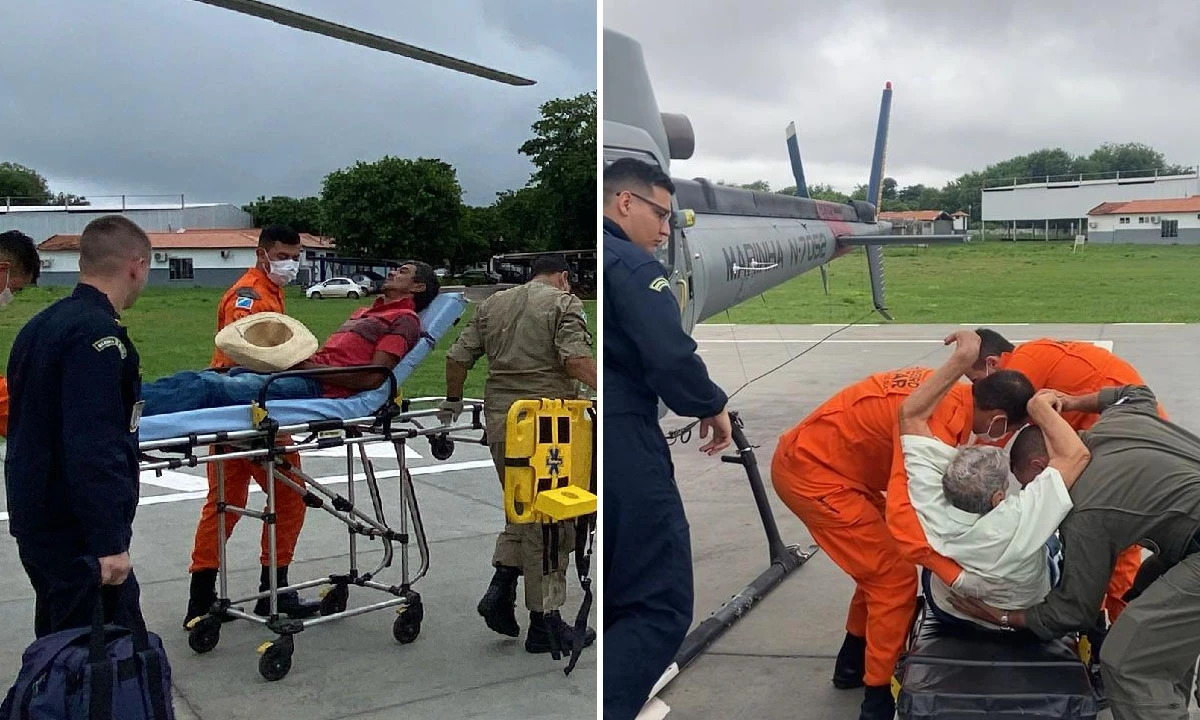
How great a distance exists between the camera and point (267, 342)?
9.88 feet

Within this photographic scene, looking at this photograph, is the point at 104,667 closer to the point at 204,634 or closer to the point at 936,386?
the point at 204,634

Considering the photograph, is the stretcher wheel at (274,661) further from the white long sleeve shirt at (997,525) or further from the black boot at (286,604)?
the white long sleeve shirt at (997,525)

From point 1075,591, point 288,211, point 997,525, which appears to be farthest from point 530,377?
point 288,211

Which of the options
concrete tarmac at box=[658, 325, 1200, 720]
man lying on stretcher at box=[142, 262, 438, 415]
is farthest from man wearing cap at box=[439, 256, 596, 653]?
concrete tarmac at box=[658, 325, 1200, 720]

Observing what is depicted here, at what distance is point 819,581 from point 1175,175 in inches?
54.6

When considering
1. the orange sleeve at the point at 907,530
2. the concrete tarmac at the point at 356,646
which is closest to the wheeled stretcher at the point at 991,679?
the orange sleeve at the point at 907,530

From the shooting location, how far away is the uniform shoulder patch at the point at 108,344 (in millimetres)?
1973

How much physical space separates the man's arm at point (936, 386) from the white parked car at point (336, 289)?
207 cm

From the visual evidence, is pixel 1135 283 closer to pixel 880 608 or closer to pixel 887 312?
pixel 887 312

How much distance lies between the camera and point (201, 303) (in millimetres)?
6539

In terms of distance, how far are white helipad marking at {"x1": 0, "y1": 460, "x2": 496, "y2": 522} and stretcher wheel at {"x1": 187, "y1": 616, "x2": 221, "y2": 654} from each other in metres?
1.63

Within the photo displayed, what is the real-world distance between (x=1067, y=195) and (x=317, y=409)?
195cm

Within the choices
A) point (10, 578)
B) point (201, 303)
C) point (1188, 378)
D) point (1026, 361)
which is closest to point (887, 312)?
point (1026, 361)

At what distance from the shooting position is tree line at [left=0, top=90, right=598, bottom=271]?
1.26m
